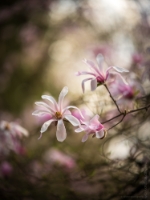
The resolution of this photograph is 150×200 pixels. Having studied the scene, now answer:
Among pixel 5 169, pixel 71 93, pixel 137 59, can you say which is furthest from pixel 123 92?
pixel 5 169

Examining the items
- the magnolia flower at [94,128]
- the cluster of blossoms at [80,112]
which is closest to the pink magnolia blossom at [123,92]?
the cluster of blossoms at [80,112]

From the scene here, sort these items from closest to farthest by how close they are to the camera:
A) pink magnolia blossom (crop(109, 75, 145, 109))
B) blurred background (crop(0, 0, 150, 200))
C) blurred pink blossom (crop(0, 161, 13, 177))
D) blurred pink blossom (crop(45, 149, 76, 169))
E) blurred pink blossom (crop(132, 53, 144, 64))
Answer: pink magnolia blossom (crop(109, 75, 145, 109)) < blurred background (crop(0, 0, 150, 200)) < blurred pink blossom (crop(132, 53, 144, 64)) < blurred pink blossom (crop(0, 161, 13, 177)) < blurred pink blossom (crop(45, 149, 76, 169))

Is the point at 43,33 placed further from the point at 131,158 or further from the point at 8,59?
the point at 131,158

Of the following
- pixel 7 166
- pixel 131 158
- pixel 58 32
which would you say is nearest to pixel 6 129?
pixel 7 166

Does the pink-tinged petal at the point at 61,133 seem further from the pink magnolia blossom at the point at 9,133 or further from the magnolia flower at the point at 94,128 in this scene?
the pink magnolia blossom at the point at 9,133

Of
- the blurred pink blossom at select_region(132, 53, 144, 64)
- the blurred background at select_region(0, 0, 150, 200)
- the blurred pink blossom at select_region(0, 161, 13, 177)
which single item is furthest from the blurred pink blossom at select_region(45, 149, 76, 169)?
the blurred pink blossom at select_region(132, 53, 144, 64)

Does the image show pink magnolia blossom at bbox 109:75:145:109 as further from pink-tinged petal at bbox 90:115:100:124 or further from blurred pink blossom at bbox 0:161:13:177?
blurred pink blossom at bbox 0:161:13:177
